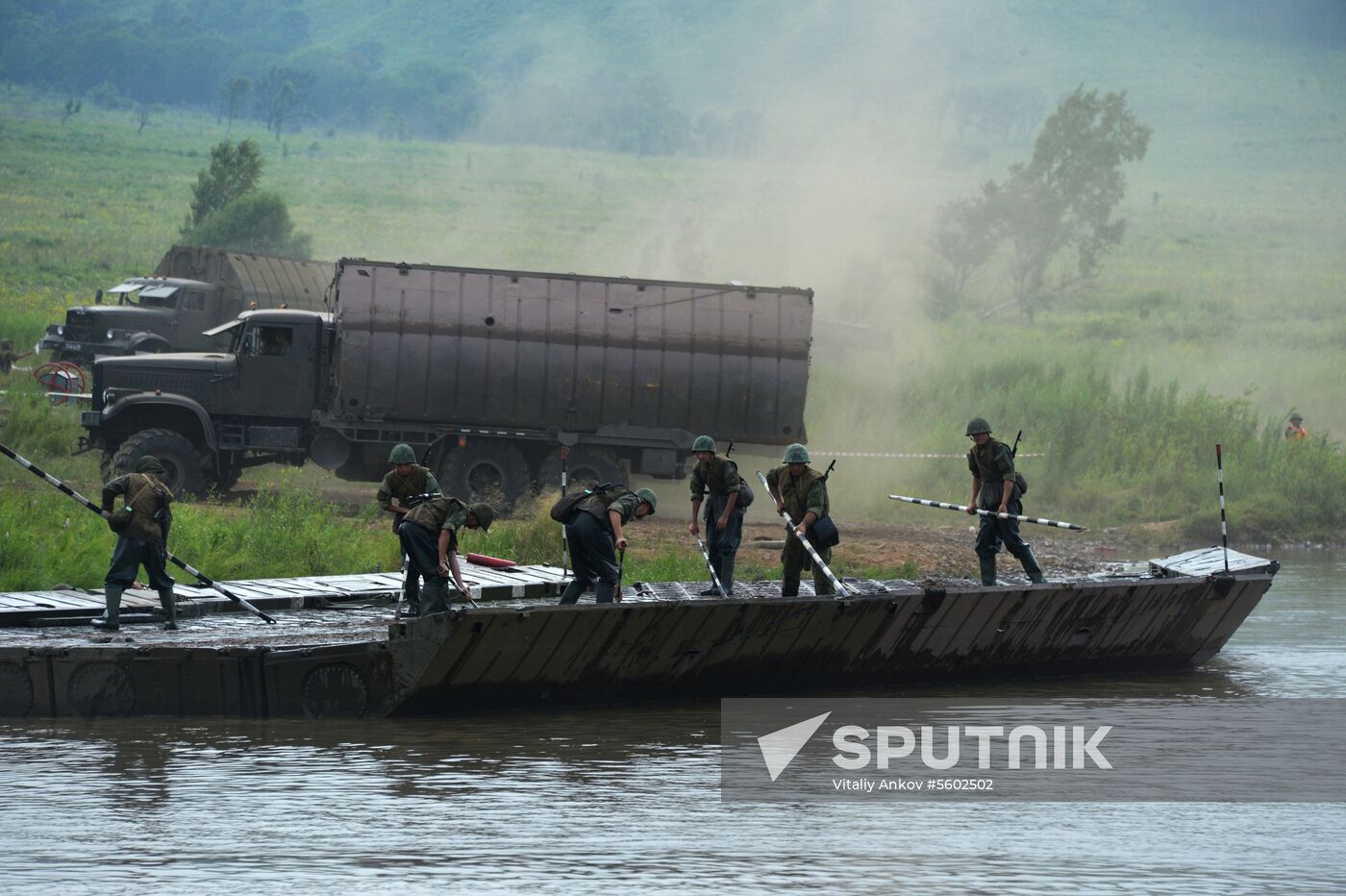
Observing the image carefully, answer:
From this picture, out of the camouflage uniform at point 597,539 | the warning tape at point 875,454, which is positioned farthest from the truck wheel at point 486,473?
the camouflage uniform at point 597,539

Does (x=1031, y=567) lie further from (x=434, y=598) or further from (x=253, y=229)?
(x=253, y=229)

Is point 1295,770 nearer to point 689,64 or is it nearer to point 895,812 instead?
point 895,812

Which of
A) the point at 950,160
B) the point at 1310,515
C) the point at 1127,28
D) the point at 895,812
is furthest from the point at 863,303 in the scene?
the point at 1127,28

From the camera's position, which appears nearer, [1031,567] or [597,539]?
[597,539]

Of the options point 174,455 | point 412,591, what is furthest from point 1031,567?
point 174,455

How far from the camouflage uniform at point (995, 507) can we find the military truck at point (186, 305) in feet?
68.9

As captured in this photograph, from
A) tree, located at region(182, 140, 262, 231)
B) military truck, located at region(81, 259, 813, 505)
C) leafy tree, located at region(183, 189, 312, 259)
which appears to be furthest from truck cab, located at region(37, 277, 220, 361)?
tree, located at region(182, 140, 262, 231)

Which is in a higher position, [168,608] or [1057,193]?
[1057,193]

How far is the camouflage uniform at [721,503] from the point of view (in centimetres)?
1638

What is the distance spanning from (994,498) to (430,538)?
5.11 metres

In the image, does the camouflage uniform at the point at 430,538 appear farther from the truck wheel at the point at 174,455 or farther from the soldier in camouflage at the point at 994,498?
the truck wheel at the point at 174,455

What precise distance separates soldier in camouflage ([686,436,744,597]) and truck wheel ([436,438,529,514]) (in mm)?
9593

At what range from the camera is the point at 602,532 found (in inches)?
559

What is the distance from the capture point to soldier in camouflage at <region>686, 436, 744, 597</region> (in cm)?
1636
